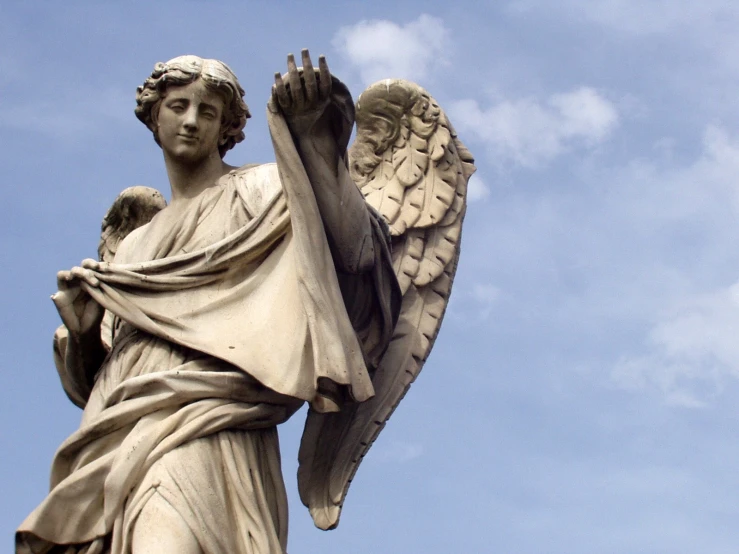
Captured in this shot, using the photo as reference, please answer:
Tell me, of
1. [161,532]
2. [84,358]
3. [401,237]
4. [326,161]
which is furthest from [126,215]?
[161,532]

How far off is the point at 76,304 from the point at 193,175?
0.91 m

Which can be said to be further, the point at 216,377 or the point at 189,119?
the point at 189,119

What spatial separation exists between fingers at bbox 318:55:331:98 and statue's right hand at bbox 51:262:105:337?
1533 millimetres

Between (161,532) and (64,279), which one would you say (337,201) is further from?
(161,532)

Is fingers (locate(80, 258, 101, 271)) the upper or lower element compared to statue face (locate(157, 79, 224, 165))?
lower

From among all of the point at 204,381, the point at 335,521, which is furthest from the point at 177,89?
the point at 335,521

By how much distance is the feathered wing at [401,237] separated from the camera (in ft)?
35.9

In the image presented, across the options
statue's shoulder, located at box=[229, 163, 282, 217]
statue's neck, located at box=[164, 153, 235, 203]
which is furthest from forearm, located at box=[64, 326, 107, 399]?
statue's shoulder, located at box=[229, 163, 282, 217]

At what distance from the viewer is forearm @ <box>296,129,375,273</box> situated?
10164 mm

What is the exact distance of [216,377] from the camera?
10.1 metres

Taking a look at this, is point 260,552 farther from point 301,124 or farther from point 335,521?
point 301,124

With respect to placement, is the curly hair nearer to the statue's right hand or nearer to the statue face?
the statue face

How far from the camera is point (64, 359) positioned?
10.9 m

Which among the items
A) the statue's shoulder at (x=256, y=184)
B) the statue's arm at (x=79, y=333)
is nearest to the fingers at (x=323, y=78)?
the statue's shoulder at (x=256, y=184)
